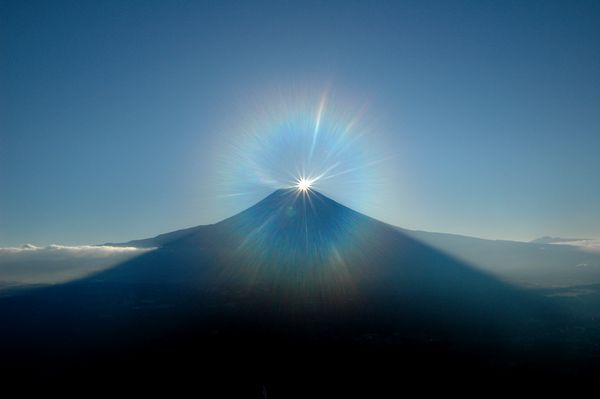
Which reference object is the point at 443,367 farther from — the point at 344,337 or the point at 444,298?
the point at 444,298

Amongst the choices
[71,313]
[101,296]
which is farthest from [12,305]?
[71,313]

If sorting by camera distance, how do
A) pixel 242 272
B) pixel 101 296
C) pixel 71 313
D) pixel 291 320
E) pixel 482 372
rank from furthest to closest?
pixel 242 272 < pixel 101 296 < pixel 71 313 < pixel 291 320 < pixel 482 372

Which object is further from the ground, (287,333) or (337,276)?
(337,276)

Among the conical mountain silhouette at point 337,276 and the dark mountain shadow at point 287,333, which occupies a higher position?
the conical mountain silhouette at point 337,276

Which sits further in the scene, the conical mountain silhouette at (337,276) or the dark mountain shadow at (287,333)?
the conical mountain silhouette at (337,276)

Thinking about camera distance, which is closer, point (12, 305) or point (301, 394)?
point (301, 394)

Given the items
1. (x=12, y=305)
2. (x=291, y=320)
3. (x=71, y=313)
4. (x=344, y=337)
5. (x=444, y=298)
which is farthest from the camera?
(x=12, y=305)

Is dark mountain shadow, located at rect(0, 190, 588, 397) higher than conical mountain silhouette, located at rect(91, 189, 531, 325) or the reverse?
the reverse

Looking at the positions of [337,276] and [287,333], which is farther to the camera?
[337,276]
